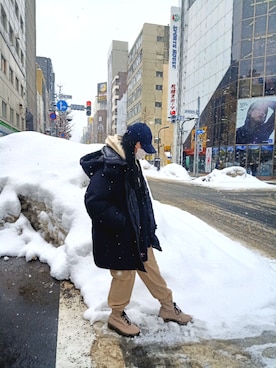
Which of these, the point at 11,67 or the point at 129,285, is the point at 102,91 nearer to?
the point at 11,67

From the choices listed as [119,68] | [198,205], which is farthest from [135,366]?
[119,68]

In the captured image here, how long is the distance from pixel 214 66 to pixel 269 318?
35476 mm

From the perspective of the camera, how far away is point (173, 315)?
2678 millimetres

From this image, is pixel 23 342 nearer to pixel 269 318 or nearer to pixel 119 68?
pixel 269 318

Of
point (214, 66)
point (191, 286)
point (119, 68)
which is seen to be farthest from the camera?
point (119, 68)

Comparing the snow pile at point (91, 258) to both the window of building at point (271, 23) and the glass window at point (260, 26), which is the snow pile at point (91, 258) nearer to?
the window of building at point (271, 23)

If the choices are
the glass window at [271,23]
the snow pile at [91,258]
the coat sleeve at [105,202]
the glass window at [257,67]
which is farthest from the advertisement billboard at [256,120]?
the coat sleeve at [105,202]

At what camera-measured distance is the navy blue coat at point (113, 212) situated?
228cm

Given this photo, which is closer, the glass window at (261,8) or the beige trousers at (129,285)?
the beige trousers at (129,285)

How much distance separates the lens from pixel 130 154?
238 cm

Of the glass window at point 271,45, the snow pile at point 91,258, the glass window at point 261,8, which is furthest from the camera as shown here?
the glass window at point 261,8

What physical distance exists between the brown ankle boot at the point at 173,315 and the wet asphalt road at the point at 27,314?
92cm

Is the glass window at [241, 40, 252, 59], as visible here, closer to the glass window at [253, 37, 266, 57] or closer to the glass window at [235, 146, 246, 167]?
the glass window at [253, 37, 266, 57]

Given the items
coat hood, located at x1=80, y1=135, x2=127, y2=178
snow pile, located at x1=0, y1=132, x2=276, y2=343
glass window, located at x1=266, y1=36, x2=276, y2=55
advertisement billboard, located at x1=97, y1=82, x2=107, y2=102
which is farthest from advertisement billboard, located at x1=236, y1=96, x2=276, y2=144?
advertisement billboard, located at x1=97, y1=82, x2=107, y2=102
